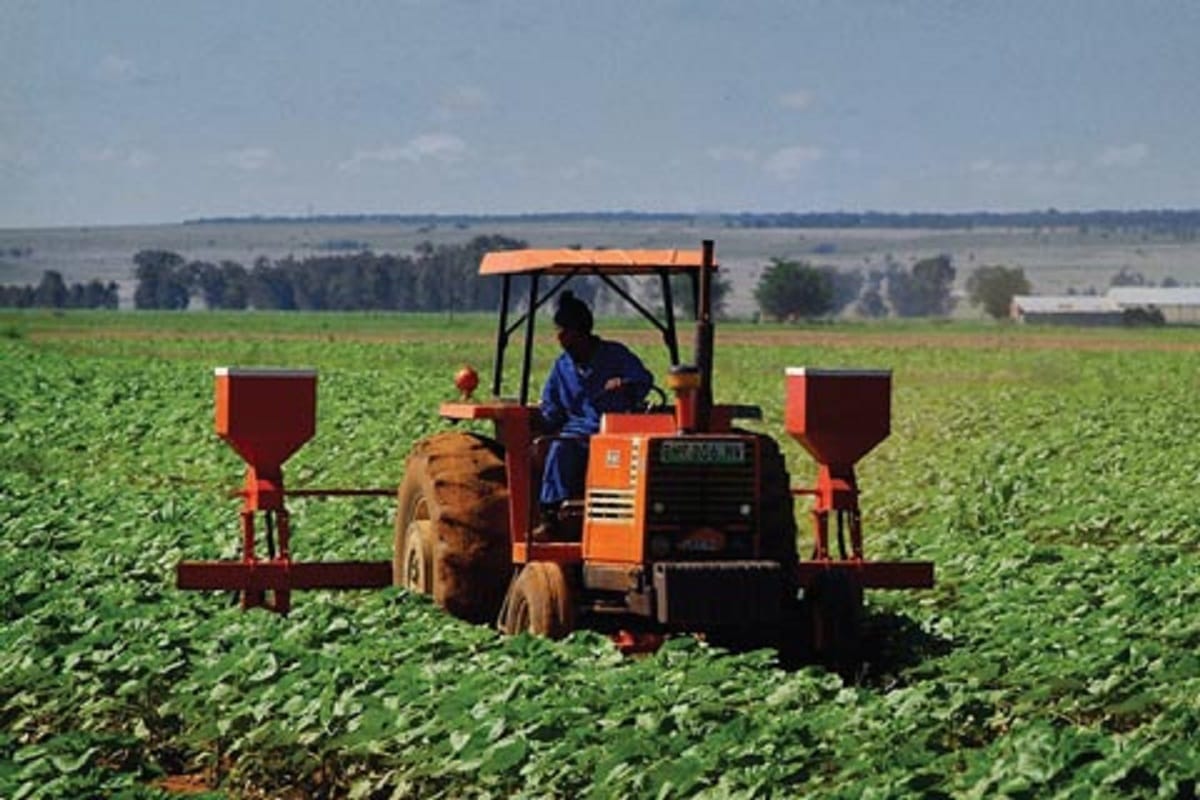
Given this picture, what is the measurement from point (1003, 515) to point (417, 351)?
57.5 m

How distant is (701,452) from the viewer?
13344mm

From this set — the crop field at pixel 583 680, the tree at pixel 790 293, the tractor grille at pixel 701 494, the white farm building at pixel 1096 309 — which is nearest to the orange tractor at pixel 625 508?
the tractor grille at pixel 701 494

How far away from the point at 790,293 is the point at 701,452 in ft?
564

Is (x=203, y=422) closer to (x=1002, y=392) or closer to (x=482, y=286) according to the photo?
(x=1002, y=392)

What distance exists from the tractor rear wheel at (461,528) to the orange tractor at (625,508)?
1 cm

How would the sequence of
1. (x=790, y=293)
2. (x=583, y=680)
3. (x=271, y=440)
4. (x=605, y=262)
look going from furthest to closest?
(x=790, y=293)
(x=271, y=440)
(x=605, y=262)
(x=583, y=680)

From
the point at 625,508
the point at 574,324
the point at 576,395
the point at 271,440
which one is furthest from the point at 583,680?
the point at 271,440

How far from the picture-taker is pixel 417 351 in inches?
3179

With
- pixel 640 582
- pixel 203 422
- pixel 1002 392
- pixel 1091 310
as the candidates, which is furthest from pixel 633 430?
pixel 1091 310

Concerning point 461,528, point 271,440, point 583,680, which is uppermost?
point 271,440

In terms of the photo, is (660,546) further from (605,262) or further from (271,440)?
(271,440)

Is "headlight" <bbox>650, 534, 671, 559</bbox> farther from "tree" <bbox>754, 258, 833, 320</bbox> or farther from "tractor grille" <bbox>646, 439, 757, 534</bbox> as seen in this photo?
"tree" <bbox>754, 258, 833, 320</bbox>

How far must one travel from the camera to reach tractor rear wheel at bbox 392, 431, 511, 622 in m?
14.6

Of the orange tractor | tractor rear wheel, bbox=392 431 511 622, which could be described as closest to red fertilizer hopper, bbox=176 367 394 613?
the orange tractor
